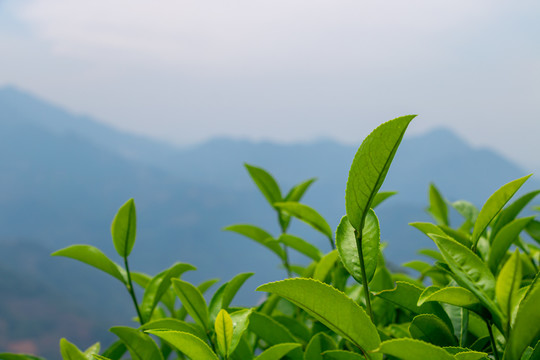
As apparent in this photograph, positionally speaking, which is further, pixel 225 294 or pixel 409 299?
pixel 225 294

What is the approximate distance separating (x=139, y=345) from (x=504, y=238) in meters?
0.47

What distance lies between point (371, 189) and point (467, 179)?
285 feet

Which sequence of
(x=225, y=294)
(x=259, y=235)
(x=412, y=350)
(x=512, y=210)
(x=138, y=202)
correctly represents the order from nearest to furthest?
(x=412, y=350), (x=225, y=294), (x=512, y=210), (x=259, y=235), (x=138, y=202)

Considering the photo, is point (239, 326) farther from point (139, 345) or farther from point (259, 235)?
point (259, 235)

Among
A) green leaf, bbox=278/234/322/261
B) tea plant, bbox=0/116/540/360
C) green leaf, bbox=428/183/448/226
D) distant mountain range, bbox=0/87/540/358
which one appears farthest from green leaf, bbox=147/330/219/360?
distant mountain range, bbox=0/87/540/358

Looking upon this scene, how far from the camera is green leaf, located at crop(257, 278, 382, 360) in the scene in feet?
1.03

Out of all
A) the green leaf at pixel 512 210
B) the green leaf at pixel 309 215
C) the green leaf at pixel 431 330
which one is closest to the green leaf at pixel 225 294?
the green leaf at pixel 309 215

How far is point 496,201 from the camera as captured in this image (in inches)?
16.3

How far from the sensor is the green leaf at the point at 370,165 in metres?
0.31

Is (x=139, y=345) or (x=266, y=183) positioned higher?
(x=266, y=183)

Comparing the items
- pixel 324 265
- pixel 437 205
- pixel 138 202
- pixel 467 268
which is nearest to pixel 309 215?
pixel 324 265

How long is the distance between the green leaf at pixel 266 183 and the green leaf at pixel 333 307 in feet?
1.48

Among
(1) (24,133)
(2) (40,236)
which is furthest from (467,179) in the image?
(1) (24,133)

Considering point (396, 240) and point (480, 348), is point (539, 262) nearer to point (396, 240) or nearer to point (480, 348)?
point (480, 348)
